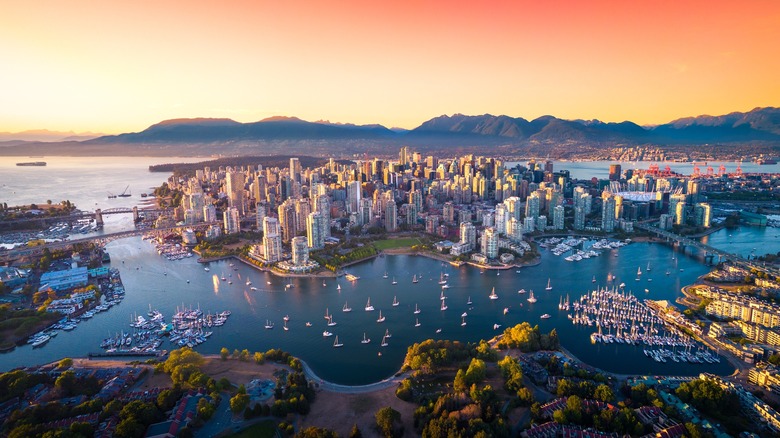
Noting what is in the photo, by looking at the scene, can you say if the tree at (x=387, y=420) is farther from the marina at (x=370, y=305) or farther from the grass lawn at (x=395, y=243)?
the grass lawn at (x=395, y=243)

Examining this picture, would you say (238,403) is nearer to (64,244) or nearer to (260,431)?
(260,431)

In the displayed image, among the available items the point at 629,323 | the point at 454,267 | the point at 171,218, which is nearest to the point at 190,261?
the point at 171,218

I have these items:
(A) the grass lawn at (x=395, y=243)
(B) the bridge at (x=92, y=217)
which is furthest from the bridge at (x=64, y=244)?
(A) the grass lawn at (x=395, y=243)

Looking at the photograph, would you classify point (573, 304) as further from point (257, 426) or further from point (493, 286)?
point (257, 426)

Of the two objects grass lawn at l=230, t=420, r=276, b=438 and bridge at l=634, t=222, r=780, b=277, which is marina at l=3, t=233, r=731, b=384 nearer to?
bridge at l=634, t=222, r=780, b=277

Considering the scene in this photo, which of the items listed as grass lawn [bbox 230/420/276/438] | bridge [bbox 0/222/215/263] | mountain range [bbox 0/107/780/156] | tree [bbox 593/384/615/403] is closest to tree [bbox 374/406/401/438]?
grass lawn [bbox 230/420/276/438]

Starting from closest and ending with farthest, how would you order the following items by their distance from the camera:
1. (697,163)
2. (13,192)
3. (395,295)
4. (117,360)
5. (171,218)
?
(117,360) < (395,295) < (171,218) < (13,192) < (697,163)

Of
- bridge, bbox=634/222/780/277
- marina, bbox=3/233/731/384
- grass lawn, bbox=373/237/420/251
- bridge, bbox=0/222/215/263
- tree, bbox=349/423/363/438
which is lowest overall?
marina, bbox=3/233/731/384
